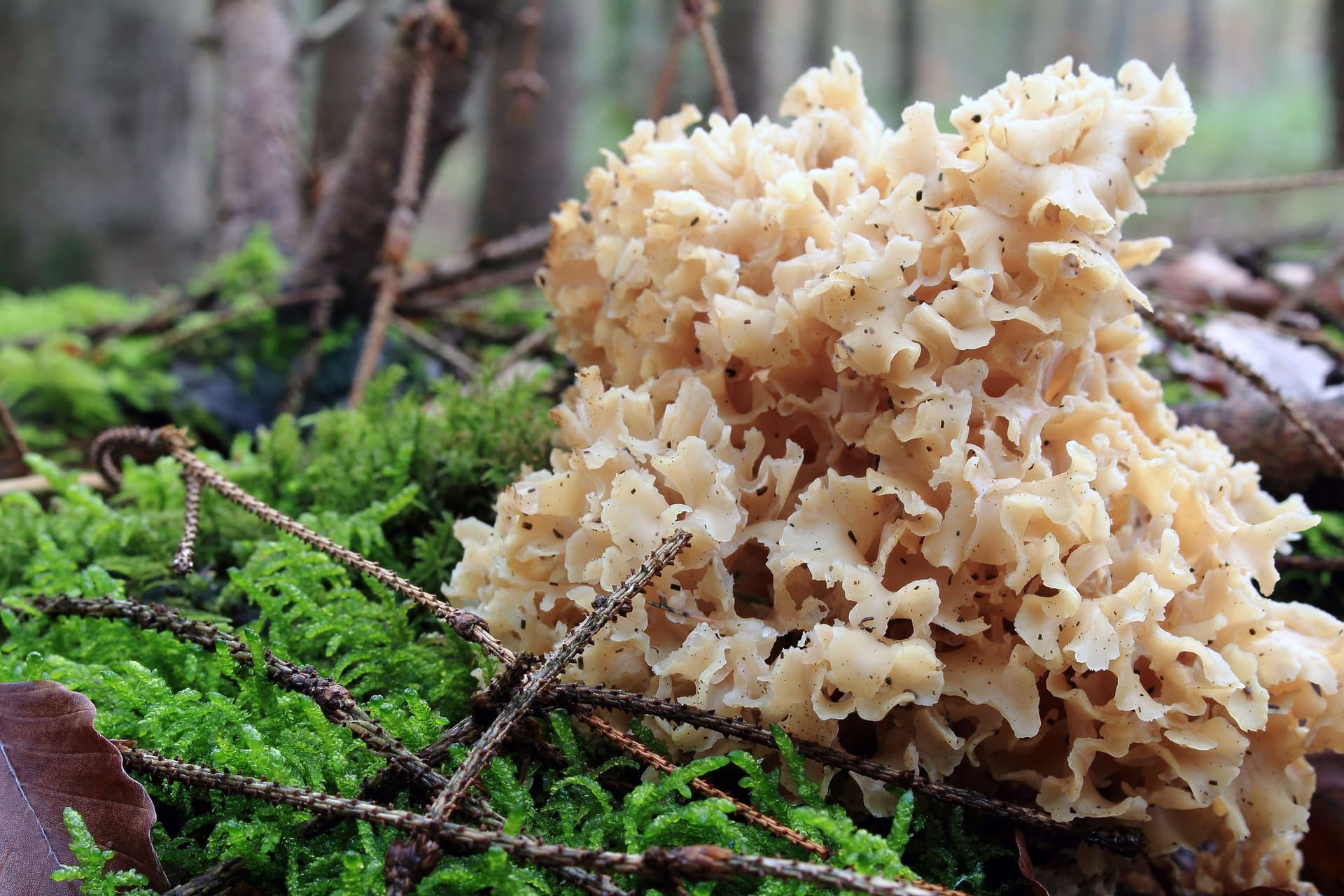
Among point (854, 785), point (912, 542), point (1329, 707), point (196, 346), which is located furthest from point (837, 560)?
point (196, 346)

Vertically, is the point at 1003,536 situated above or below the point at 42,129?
below

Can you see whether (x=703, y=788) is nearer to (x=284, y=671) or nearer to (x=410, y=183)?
(x=284, y=671)

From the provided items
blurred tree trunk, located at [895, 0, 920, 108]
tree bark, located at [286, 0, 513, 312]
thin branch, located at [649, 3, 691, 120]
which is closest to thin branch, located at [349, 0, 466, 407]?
tree bark, located at [286, 0, 513, 312]

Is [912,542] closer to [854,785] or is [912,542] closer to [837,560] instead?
[837,560]

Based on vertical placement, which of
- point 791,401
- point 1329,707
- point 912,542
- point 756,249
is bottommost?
point 1329,707

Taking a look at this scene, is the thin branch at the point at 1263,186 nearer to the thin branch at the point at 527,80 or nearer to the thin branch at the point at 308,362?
the thin branch at the point at 527,80

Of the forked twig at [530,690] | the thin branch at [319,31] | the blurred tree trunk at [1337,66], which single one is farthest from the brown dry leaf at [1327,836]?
the blurred tree trunk at [1337,66]

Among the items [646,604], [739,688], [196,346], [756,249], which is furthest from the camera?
[196,346]
